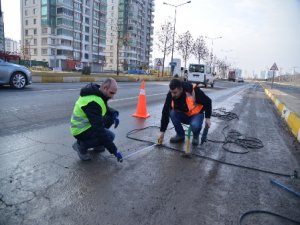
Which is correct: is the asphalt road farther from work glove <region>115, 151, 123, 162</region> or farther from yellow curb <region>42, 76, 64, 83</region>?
yellow curb <region>42, 76, 64, 83</region>

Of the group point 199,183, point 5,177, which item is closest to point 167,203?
point 199,183

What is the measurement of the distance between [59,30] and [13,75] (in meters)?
69.0

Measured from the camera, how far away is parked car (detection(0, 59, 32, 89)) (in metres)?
11.6

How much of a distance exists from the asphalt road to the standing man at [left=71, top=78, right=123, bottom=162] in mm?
261

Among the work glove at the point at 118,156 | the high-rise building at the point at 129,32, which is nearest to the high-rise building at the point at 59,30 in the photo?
the high-rise building at the point at 129,32

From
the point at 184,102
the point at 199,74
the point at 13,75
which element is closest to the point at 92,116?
the point at 184,102

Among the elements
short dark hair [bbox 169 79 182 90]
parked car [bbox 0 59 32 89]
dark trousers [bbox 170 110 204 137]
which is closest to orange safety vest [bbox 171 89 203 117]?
dark trousers [bbox 170 110 204 137]

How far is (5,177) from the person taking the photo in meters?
3.20

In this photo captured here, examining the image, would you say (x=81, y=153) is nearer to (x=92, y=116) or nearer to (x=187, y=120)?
(x=92, y=116)

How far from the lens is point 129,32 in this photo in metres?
101

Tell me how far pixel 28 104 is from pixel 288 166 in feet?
23.8

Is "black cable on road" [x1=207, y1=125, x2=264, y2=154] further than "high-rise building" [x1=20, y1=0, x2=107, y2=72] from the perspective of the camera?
No

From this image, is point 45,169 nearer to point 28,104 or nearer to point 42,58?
point 28,104

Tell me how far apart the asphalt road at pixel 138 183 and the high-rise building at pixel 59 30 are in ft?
229
